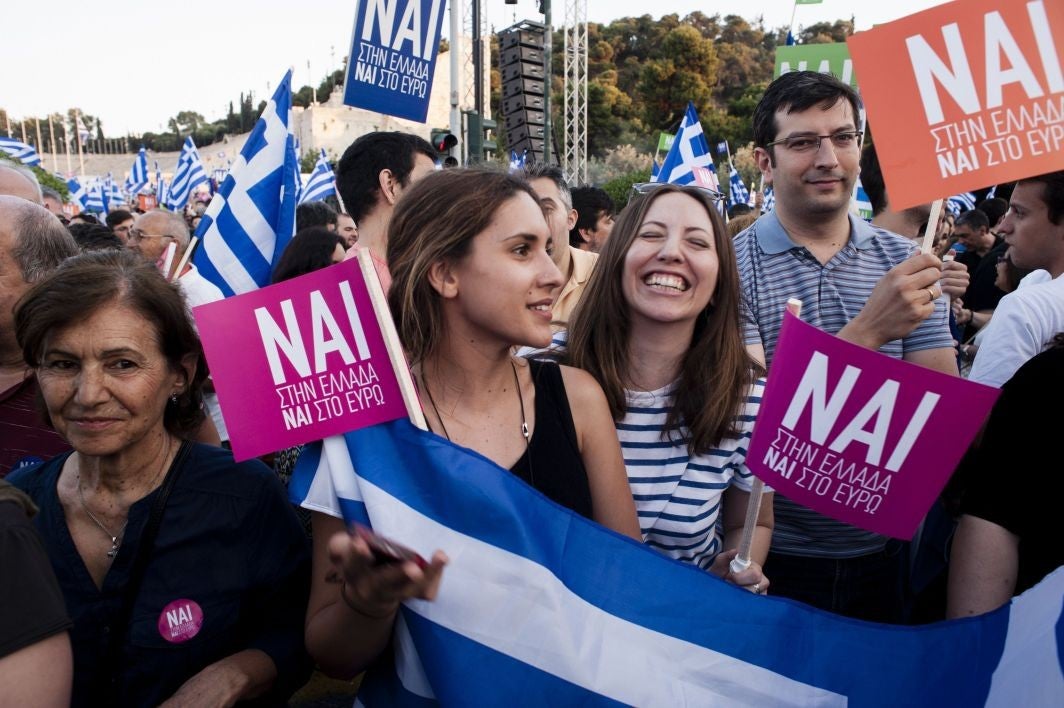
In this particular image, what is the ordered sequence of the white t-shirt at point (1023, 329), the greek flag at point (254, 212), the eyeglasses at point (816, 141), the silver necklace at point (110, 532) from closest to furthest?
the silver necklace at point (110, 532) < the white t-shirt at point (1023, 329) < the eyeglasses at point (816, 141) < the greek flag at point (254, 212)

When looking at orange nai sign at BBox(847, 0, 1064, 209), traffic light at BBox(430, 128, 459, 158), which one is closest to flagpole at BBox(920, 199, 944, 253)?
orange nai sign at BBox(847, 0, 1064, 209)

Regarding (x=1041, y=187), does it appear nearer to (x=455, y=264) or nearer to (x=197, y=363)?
(x=455, y=264)

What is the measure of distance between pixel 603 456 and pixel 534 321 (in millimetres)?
366

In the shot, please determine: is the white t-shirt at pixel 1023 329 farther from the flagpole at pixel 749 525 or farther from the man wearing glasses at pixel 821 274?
the flagpole at pixel 749 525

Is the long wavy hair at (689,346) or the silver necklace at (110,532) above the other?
the long wavy hair at (689,346)

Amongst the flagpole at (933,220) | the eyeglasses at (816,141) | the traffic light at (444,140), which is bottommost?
the flagpole at (933,220)

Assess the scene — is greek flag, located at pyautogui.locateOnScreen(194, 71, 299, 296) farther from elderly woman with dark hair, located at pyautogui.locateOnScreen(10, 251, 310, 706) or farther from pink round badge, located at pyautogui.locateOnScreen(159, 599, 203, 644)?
pink round badge, located at pyautogui.locateOnScreen(159, 599, 203, 644)

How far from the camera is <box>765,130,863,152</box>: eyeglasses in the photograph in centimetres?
264

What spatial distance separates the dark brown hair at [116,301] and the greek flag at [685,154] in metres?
5.01

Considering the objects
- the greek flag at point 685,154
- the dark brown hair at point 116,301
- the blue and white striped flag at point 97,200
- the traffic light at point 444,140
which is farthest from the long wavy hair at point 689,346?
the blue and white striped flag at point 97,200

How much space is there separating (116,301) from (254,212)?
2217 millimetres

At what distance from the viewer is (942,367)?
2506 mm

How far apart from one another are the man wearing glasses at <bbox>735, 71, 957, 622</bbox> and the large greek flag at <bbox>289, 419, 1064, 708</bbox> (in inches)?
29.3

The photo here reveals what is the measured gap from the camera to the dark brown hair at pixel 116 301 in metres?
1.84
